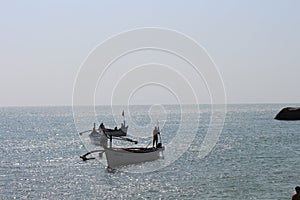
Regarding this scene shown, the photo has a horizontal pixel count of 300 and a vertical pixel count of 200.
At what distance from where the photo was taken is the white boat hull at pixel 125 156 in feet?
164

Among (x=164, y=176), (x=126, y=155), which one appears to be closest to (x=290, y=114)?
(x=126, y=155)

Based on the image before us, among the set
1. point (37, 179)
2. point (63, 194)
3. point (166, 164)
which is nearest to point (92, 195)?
point (63, 194)

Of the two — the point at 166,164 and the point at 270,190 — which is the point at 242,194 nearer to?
the point at 270,190

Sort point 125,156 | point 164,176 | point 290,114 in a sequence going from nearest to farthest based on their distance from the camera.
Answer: point 164,176
point 125,156
point 290,114

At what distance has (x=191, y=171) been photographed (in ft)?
151

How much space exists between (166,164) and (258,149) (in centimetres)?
1809

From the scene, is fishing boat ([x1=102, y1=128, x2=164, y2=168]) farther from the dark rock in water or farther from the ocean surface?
the dark rock in water

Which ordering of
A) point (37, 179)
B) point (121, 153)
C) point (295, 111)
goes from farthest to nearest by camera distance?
point (295, 111) < point (121, 153) < point (37, 179)

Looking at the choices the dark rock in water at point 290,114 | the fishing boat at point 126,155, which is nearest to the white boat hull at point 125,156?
the fishing boat at point 126,155

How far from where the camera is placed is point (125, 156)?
50594mm

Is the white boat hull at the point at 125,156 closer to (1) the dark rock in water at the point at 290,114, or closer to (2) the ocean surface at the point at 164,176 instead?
(2) the ocean surface at the point at 164,176

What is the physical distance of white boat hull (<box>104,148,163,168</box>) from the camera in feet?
164

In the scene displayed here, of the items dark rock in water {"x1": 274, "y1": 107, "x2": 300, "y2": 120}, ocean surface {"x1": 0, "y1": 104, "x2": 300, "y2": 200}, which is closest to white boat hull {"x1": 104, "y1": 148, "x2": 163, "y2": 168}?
ocean surface {"x1": 0, "y1": 104, "x2": 300, "y2": 200}

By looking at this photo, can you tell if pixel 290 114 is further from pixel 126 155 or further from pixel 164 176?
pixel 164 176
